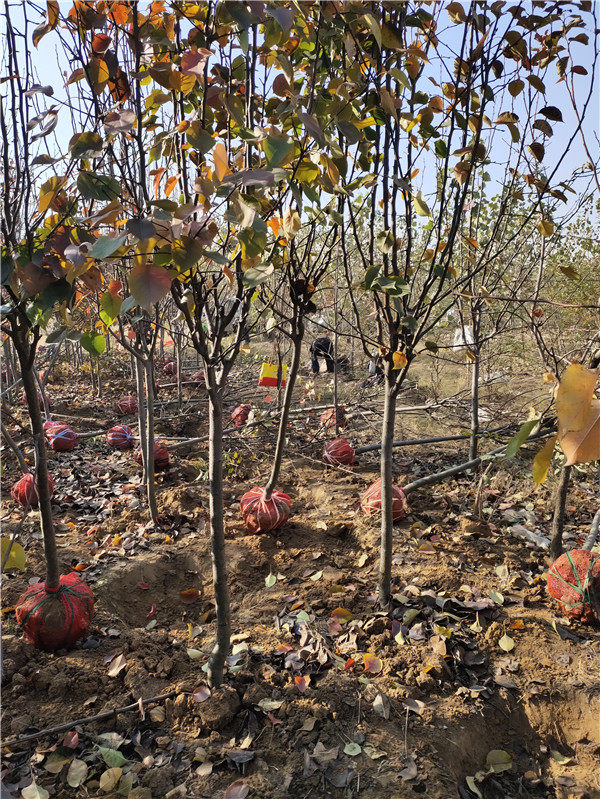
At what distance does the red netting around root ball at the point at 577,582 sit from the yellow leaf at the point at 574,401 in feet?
7.21

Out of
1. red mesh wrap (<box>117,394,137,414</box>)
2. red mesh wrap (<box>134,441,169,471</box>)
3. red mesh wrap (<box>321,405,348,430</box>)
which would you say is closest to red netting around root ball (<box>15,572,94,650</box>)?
red mesh wrap (<box>134,441,169,471</box>)

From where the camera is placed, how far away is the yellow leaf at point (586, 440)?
0.65m

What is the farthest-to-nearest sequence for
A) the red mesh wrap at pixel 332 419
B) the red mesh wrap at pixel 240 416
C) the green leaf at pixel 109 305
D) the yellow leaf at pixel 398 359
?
the red mesh wrap at pixel 240 416 → the red mesh wrap at pixel 332 419 → the yellow leaf at pixel 398 359 → the green leaf at pixel 109 305

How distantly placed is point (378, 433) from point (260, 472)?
1602mm

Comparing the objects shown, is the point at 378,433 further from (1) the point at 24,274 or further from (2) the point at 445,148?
(1) the point at 24,274

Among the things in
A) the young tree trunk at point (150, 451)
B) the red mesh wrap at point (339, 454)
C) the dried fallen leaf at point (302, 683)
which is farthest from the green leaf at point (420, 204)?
the red mesh wrap at point (339, 454)

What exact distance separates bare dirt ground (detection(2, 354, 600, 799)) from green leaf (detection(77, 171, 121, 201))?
114cm

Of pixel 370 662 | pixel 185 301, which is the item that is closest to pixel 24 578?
pixel 370 662

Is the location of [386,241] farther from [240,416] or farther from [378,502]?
[240,416]

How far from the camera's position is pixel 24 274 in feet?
4.05

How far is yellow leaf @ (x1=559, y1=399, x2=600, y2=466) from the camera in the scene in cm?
65

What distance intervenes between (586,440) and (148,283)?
780 mm


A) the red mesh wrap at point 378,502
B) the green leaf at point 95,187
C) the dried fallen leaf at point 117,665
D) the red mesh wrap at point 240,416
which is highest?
the green leaf at point 95,187

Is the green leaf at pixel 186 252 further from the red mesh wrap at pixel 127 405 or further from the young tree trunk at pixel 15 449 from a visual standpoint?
the red mesh wrap at pixel 127 405
